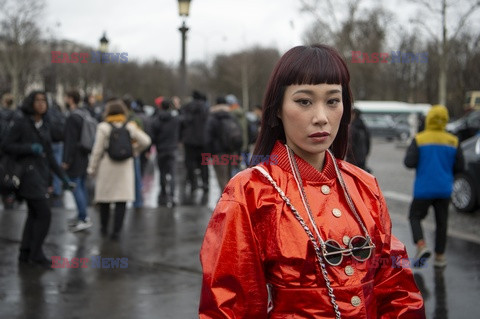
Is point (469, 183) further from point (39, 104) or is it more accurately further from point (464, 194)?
point (39, 104)

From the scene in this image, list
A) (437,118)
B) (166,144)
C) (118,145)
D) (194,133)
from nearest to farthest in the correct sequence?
(437,118), (118,145), (166,144), (194,133)

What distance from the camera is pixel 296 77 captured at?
2162mm

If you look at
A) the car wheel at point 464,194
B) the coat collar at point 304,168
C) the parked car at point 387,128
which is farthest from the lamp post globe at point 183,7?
the parked car at point 387,128

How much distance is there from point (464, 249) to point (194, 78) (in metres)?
90.9

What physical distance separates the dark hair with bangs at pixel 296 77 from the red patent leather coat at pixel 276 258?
0.48ft

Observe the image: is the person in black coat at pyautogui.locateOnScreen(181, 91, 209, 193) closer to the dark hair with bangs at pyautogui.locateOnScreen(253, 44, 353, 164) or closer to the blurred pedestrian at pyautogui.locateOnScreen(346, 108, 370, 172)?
the blurred pedestrian at pyautogui.locateOnScreen(346, 108, 370, 172)

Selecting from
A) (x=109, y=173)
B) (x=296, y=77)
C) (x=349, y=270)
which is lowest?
(x=109, y=173)

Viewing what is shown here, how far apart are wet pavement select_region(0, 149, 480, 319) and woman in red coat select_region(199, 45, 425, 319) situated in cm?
311

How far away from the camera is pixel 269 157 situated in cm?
229

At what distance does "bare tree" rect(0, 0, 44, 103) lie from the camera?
1623 inches

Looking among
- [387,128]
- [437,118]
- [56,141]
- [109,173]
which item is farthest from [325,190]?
[387,128]

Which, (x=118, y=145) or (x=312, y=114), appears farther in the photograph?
(x=118, y=145)

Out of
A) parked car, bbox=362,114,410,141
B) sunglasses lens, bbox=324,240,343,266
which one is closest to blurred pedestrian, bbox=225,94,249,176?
sunglasses lens, bbox=324,240,343,266

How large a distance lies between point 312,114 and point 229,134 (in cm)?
872
